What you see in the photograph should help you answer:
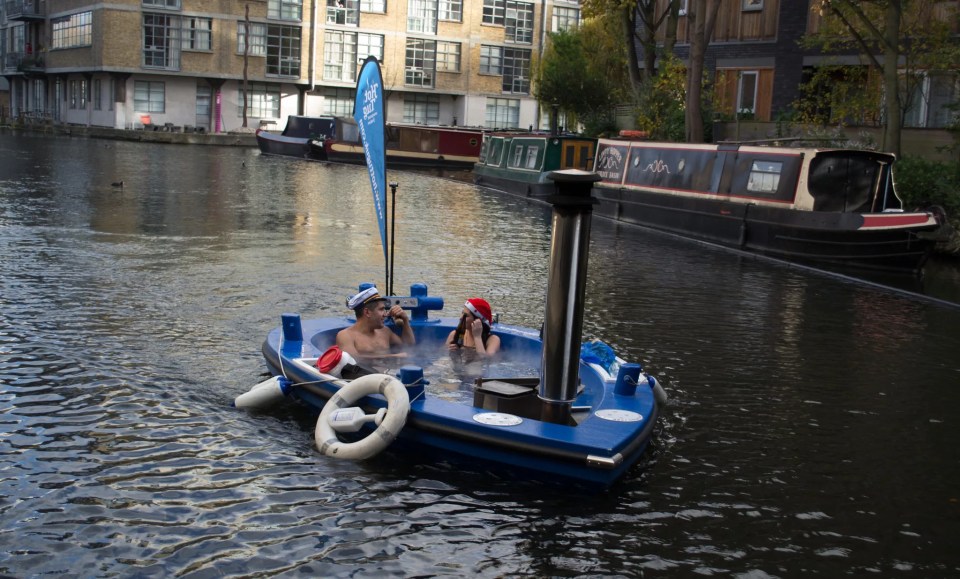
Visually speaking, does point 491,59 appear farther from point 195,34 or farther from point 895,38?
point 895,38

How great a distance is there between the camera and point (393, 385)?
790cm

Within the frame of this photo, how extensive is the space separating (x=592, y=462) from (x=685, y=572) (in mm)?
975

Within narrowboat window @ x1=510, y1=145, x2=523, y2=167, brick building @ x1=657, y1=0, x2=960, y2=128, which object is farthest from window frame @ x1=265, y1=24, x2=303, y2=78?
brick building @ x1=657, y1=0, x2=960, y2=128

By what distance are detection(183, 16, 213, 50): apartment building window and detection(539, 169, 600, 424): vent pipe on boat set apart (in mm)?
56726

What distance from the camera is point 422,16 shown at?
217ft

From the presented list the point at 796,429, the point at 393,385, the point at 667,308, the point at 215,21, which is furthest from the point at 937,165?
the point at 215,21

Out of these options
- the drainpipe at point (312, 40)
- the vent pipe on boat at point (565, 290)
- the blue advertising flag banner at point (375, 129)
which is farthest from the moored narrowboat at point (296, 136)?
the vent pipe on boat at point (565, 290)

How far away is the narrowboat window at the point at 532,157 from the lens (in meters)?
33.8

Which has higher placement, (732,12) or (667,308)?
(732,12)

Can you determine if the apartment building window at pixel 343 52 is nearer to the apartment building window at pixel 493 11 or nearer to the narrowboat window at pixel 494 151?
the apartment building window at pixel 493 11

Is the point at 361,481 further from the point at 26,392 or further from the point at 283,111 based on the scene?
the point at 283,111

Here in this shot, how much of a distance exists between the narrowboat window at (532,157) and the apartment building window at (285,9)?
32.5 meters

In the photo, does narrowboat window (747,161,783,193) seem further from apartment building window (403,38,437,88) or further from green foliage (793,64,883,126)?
apartment building window (403,38,437,88)

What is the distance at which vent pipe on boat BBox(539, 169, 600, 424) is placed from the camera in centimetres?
Answer: 754
